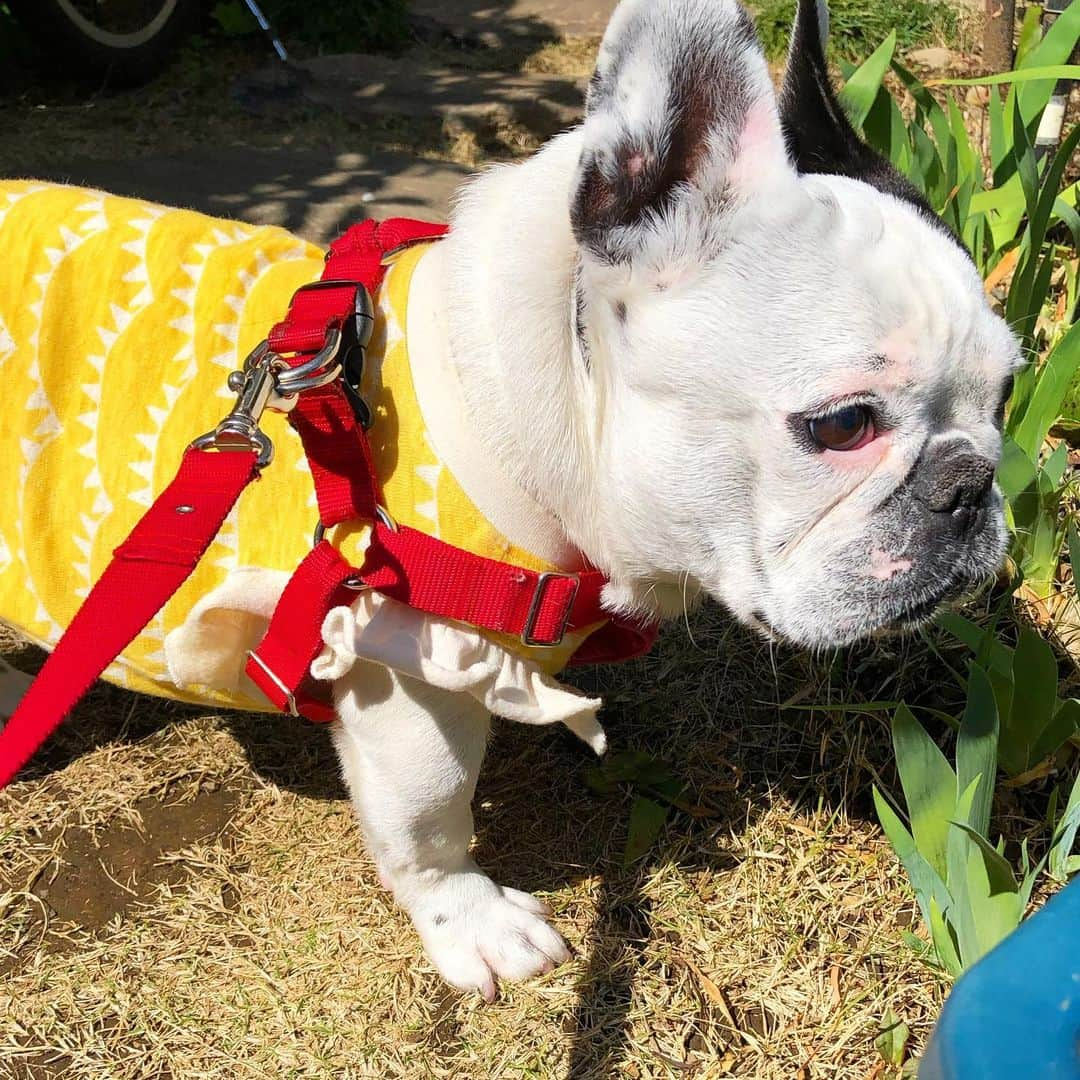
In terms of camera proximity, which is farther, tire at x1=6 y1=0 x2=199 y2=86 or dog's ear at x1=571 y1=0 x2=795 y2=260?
tire at x1=6 y1=0 x2=199 y2=86

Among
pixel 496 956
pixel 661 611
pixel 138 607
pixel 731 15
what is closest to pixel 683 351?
pixel 731 15

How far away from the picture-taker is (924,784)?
1546 millimetres

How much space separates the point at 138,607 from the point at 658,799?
3.98 ft

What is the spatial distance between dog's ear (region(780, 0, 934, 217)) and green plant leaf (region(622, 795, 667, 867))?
3.71 feet

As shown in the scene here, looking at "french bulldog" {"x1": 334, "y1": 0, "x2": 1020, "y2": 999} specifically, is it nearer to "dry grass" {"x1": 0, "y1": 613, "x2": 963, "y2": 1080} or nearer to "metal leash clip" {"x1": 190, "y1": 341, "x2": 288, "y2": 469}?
"metal leash clip" {"x1": 190, "y1": 341, "x2": 288, "y2": 469}

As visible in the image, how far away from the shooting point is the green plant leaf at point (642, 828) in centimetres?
194

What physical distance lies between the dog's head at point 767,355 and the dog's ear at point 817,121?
0.06m

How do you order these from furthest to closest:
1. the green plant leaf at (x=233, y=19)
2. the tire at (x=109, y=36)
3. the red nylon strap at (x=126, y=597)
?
the green plant leaf at (x=233, y=19), the tire at (x=109, y=36), the red nylon strap at (x=126, y=597)

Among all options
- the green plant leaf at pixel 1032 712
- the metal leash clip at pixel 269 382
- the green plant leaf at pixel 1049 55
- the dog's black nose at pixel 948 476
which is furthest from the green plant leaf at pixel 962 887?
the green plant leaf at pixel 1049 55

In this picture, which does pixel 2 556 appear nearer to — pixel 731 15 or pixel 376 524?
pixel 376 524

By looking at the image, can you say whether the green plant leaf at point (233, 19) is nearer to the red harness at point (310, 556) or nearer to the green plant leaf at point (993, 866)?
the red harness at point (310, 556)

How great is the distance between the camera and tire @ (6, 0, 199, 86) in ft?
14.2

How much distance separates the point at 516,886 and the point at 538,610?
0.77 meters

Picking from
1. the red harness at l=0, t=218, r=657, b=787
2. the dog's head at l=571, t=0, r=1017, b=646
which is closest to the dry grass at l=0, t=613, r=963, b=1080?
the red harness at l=0, t=218, r=657, b=787
